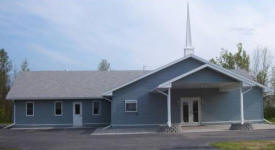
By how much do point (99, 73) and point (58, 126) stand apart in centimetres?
675

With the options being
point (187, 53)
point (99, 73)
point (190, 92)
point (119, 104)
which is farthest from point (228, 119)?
point (99, 73)

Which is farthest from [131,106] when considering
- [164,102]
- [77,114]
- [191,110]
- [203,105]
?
[77,114]

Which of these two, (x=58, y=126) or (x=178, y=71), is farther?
(x=58, y=126)

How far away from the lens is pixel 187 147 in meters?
15.7

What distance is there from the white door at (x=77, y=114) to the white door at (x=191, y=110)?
8507 millimetres

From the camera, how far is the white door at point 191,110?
95.8ft

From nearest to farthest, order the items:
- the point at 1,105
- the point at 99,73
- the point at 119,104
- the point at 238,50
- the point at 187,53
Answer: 1. the point at 119,104
2. the point at 187,53
3. the point at 99,73
4. the point at 1,105
5. the point at 238,50

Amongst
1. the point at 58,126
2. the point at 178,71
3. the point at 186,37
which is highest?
the point at 186,37

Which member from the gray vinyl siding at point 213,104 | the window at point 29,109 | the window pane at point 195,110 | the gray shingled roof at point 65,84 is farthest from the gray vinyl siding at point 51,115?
the window pane at point 195,110

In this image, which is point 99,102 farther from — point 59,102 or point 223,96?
point 223,96

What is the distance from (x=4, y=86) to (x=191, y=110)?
27.8 m

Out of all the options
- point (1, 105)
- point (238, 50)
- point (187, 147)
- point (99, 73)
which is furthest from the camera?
point (238, 50)

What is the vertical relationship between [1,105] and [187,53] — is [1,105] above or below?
below

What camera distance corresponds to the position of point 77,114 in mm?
32094
